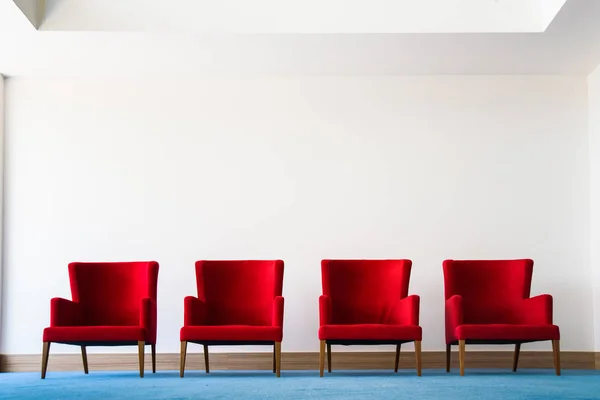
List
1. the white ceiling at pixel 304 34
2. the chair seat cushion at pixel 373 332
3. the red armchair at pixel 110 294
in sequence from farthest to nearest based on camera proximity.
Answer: the red armchair at pixel 110 294 < the white ceiling at pixel 304 34 < the chair seat cushion at pixel 373 332

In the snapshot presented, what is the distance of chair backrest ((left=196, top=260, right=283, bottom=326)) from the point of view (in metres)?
6.84

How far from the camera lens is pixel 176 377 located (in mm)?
6238

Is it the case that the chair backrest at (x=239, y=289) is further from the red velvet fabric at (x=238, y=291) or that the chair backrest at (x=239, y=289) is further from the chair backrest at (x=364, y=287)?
the chair backrest at (x=364, y=287)

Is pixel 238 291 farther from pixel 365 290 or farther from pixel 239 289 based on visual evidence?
pixel 365 290

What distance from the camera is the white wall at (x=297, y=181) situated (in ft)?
24.7

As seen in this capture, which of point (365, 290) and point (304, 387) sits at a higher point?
point (365, 290)

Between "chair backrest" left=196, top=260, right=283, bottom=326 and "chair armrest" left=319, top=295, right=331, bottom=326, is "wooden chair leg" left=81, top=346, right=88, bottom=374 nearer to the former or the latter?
"chair backrest" left=196, top=260, right=283, bottom=326

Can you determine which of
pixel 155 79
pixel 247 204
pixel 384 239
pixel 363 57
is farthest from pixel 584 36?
pixel 155 79

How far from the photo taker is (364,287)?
693 centimetres

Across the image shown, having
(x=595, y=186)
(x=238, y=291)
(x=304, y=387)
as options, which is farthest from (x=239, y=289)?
(x=595, y=186)

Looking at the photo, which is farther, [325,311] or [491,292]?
[491,292]

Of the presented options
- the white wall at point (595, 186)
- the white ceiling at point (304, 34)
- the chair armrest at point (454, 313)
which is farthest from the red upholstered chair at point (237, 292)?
the white wall at point (595, 186)

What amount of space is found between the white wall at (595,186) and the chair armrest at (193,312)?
325 cm

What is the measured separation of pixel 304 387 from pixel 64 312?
7.21 feet
